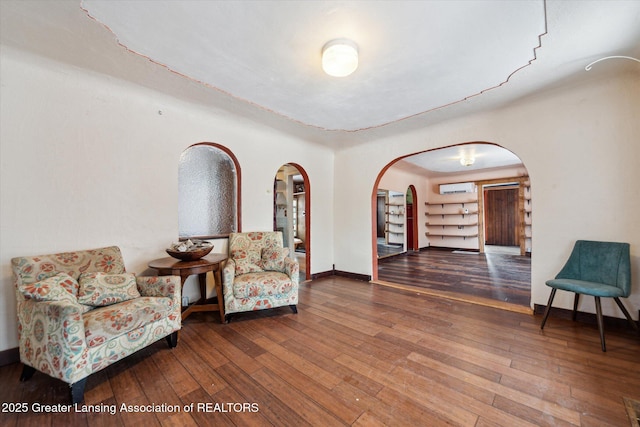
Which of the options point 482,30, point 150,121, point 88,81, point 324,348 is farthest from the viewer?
point 150,121

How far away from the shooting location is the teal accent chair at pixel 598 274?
2150 mm

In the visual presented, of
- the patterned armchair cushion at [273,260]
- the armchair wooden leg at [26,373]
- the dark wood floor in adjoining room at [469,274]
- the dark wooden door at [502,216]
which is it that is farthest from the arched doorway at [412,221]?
the armchair wooden leg at [26,373]

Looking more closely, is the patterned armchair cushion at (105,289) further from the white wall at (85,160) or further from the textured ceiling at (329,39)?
the textured ceiling at (329,39)

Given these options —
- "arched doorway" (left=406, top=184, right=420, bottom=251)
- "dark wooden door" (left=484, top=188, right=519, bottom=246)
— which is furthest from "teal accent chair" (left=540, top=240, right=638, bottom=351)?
"dark wooden door" (left=484, top=188, right=519, bottom=246)

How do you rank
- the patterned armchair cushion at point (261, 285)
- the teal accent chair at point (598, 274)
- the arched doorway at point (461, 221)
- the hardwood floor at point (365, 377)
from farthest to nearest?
the arched doorway at point (461, 221)
the patterned armchair cushion at point (261, 285)
the teal accent chair at point (598, 274)
the hardwood floor at point (365, 377)

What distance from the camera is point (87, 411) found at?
1496 millimetres

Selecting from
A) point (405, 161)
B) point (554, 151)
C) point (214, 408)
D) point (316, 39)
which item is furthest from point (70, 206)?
point (405, 161)

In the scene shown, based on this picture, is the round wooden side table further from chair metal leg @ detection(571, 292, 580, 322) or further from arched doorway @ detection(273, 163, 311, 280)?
chair metal leg @ detection(571, 292, 580, 322)

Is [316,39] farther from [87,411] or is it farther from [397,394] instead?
[87,411]

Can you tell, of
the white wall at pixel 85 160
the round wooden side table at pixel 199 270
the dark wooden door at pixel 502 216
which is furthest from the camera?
the dark wooden door at pixel 502 216

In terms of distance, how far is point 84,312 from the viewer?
1876 mm

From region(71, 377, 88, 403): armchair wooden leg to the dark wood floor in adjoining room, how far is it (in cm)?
391

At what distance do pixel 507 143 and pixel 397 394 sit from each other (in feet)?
9.94

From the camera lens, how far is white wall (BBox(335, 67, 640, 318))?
7.91ft
